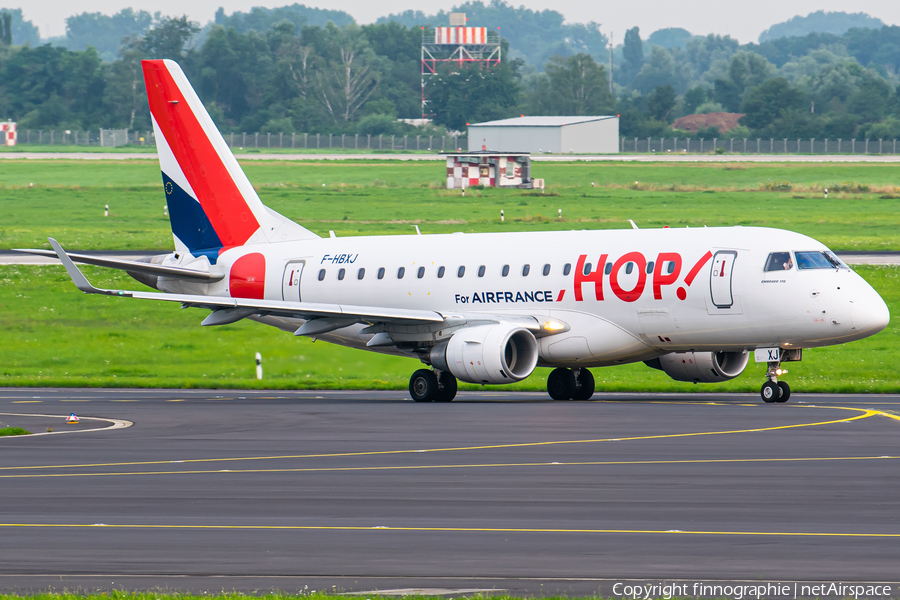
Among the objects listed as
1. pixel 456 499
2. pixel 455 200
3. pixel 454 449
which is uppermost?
pixel 456 499

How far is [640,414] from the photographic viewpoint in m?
32.0

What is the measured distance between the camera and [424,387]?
37344mm

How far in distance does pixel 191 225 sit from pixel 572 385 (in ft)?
44.1

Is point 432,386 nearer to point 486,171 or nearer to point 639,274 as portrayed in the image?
A: point 639,274

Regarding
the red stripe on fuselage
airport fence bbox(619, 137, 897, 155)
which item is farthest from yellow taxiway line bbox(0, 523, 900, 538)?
airport fence bbox(619, 137, 897, 155)

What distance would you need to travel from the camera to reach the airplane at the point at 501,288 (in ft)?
112

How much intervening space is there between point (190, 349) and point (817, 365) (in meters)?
21.4

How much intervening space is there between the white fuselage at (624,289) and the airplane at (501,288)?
41mm

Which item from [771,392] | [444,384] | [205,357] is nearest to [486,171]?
[205,357]

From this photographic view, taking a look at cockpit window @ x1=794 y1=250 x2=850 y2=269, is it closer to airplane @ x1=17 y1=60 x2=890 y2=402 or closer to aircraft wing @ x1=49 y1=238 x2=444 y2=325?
airplane @ x1=17 y1=60 x2=890 y2=402

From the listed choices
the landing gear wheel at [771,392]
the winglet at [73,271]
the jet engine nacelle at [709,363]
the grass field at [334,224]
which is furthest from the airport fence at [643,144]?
the winglet at [73,271]

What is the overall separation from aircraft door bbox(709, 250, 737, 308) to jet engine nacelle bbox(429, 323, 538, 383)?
4.80 metres

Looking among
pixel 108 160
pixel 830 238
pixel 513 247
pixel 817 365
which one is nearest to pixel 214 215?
pixel 513 247

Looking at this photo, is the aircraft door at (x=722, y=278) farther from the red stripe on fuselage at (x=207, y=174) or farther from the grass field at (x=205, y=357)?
the red stripe on fuselage at (x=207, y=174)
